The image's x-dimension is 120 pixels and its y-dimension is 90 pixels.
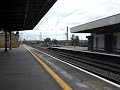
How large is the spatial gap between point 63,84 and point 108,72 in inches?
204

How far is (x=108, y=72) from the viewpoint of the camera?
622 inches

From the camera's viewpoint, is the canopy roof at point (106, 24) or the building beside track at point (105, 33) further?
the building beside track at point (105, 33)

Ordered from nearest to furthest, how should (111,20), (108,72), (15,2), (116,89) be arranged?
(116,89) < (108,72) < (15,2) < (111,20)

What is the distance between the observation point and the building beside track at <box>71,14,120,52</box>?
40894mm

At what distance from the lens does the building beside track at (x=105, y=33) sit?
134 ft

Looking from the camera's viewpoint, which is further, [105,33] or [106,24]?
[105,33]

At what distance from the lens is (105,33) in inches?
2167

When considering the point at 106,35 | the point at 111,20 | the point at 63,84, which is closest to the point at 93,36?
the point at 106,35

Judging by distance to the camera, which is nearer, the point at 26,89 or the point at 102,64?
the point at 26,89

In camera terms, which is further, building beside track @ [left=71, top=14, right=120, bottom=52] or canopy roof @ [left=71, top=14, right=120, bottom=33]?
building beside track @ [left=71, top=14, right=120, bottom=52]

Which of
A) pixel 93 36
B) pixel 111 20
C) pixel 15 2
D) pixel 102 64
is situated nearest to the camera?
pixel 102 64

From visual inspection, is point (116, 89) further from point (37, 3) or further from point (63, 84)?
point (37, 3)

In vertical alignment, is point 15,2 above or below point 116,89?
above

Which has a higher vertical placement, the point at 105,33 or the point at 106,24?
the point at 106,24
